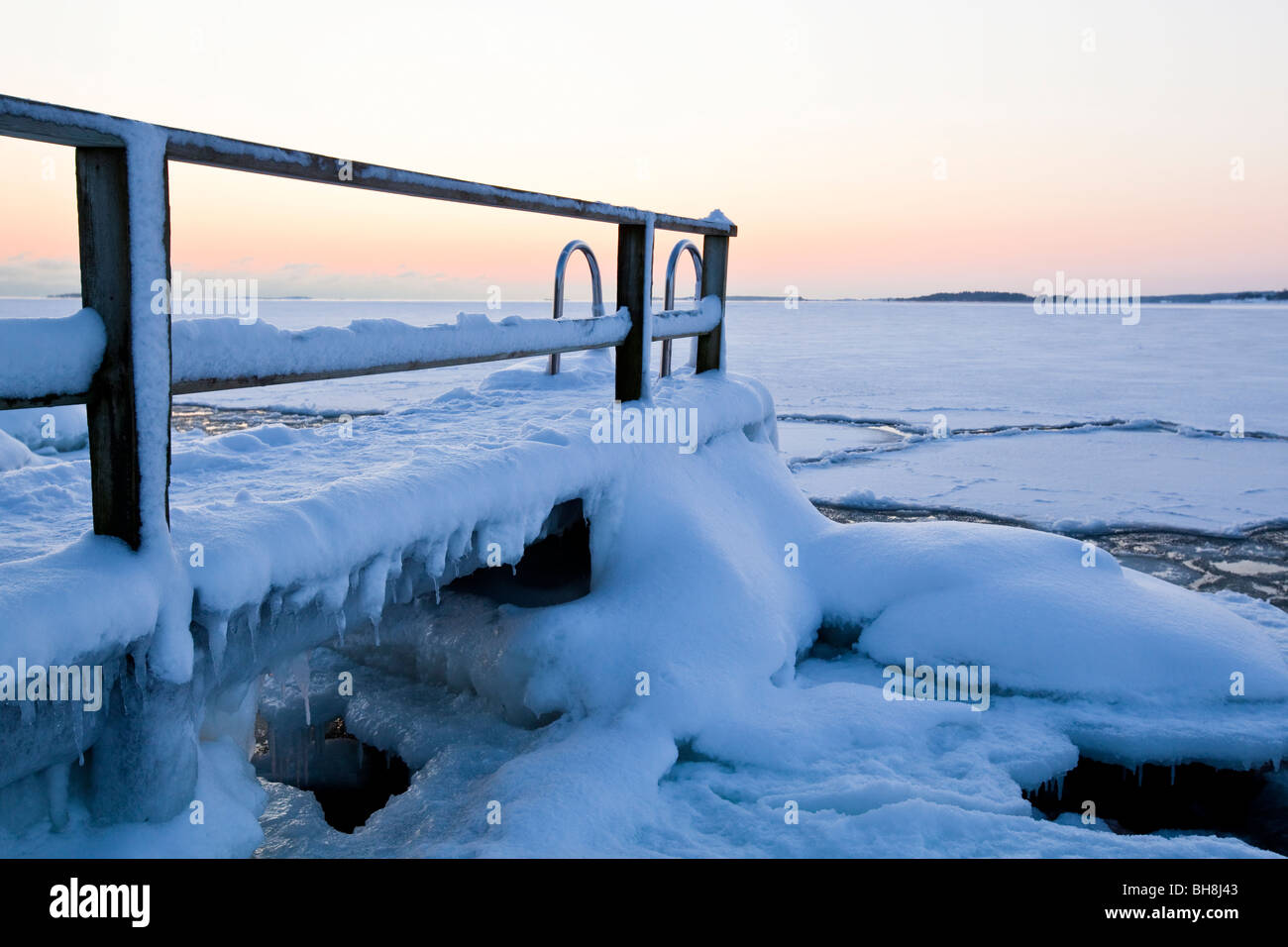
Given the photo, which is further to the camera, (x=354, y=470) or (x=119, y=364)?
(x=354, y=470)

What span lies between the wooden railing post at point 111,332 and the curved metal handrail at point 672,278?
3492 mm

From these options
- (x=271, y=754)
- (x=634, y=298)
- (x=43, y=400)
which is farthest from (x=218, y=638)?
(x=634, y=298)

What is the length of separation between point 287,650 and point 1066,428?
38.8ft

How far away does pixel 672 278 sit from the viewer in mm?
5207

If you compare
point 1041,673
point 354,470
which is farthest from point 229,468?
point 1041,673

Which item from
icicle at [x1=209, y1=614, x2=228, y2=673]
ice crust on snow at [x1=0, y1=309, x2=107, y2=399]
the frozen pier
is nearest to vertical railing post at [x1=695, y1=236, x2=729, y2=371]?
the frozen pier

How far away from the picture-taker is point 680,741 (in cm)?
324

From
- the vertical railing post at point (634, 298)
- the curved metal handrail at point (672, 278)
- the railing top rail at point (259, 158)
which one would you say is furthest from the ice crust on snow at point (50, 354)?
the curved metal handrail at point (672, 278)

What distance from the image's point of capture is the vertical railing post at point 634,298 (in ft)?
14.3

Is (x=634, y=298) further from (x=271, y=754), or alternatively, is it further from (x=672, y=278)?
(x=271, y=754)

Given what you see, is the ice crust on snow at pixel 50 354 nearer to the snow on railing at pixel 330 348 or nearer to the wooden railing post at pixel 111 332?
the wooden railing post at pixel 111 332

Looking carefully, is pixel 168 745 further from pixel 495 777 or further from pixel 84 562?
pixel 495 777

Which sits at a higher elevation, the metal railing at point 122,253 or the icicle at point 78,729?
the metal railing at point 122,253

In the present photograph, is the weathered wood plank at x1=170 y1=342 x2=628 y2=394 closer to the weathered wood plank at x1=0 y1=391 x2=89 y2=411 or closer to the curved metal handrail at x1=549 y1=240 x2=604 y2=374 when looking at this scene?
the weathered wood plank at x1=0 y1=391 x2=89 y2=411
